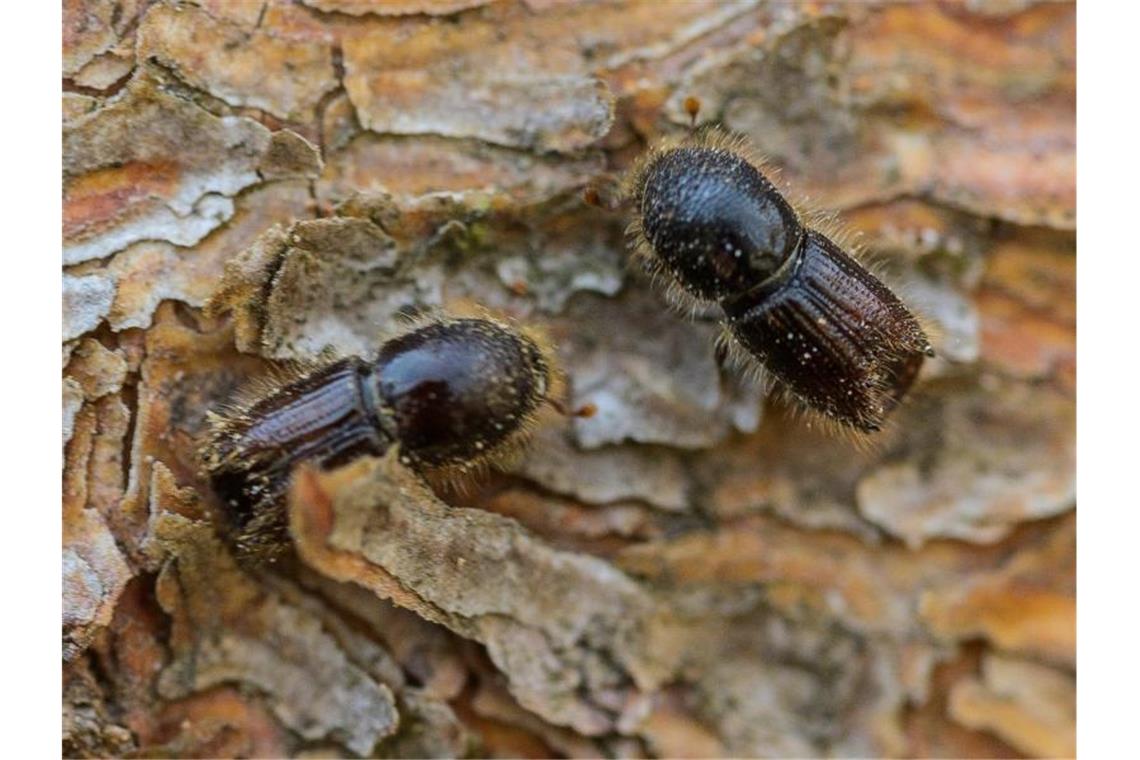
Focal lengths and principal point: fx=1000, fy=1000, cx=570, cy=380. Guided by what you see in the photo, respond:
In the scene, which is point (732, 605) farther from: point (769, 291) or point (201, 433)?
point (201, 433)

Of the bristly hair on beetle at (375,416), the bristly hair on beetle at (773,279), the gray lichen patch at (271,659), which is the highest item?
the bristly hair on beetle at (773,279)

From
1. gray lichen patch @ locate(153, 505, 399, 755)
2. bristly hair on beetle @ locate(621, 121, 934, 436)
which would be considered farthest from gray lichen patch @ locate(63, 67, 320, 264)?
bristly hair on beetle @ locate(621, 121, 934, 436)

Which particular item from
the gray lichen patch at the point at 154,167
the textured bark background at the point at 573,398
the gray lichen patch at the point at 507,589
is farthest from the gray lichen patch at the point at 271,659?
the gray lichen patch at the point at 154,167

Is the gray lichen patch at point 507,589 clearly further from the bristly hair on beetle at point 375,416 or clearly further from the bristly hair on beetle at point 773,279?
the bristly hair on beetle at point 773,279

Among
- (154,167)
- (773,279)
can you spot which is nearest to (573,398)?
(773,279)

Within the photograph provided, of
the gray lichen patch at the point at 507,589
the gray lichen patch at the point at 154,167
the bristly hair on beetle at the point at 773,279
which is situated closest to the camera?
the gray lichen patch at the point at 507,589
